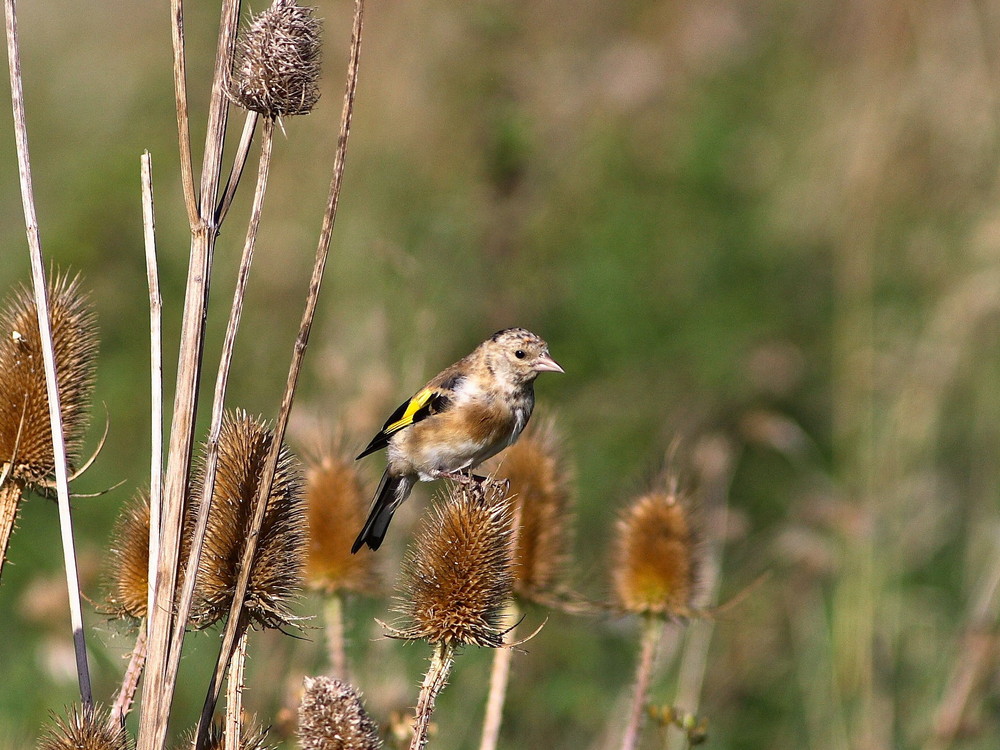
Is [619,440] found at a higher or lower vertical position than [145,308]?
lower

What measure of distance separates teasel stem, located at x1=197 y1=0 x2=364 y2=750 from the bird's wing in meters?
2.67

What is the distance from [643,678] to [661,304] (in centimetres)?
493

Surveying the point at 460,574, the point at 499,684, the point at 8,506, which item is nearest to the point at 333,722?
the point at 460,574

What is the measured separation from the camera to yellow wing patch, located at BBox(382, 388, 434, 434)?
4871 mm

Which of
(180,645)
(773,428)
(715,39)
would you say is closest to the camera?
(180,645)

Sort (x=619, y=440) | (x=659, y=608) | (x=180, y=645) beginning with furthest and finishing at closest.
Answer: (x=619, y=440) < (x=659, y=608) < (x=180, y=645)

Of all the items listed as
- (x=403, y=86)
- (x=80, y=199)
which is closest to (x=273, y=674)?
(x=80, y=199)

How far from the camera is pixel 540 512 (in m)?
3.68

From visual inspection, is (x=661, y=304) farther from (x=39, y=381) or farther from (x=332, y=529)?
(x=39, y=381)

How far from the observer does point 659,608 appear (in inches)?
145

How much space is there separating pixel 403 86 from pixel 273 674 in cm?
538

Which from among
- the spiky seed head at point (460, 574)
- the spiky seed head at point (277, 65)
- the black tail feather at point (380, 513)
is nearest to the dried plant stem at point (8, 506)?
the spiky seed head at point (460, 574)

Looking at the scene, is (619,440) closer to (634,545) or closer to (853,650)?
(853,650)

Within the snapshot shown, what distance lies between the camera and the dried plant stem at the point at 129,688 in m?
2.23
